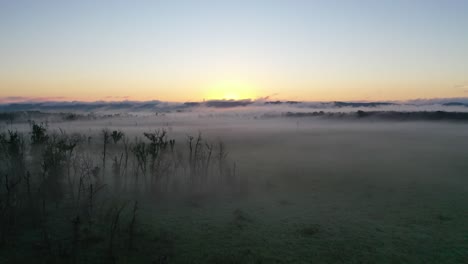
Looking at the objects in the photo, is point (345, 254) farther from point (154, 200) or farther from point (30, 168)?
point (30, 168)

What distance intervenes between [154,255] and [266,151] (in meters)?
21.8

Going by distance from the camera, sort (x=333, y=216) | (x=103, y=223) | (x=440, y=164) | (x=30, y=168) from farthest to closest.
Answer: (x=440, y=164)
(x=30, y=168)
(x=333, y=216)
(x=103, y=223)

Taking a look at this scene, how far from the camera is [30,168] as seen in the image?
18016mm

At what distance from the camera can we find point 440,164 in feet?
80.0

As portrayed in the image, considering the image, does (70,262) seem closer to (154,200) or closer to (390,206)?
(154,200)

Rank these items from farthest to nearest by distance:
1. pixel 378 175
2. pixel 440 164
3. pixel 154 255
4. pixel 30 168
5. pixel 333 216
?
pixel 440 164 → pixel 378 175 → pixel 30 168 → pixel 333 216 → pixel 154 255

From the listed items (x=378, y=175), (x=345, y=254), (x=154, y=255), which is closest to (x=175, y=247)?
(x=154, y=255)

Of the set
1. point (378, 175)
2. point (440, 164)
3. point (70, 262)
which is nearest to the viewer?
point (70, 262)

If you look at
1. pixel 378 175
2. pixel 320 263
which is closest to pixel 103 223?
pixel 320 263

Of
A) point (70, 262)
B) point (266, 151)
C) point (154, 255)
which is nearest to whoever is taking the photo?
point (70, 262)

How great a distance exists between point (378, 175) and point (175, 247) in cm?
1543

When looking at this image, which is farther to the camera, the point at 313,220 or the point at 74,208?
the point at 74,208

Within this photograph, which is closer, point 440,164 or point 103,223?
point 103,223

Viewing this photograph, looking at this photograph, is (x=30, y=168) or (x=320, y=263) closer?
(x=320, y=263)
